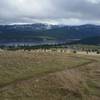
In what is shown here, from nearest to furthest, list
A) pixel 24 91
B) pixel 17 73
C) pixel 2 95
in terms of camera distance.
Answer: pixel 2 95, pixel 24 91, pixel 17 73

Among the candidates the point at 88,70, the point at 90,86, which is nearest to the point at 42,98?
the point at 90,86

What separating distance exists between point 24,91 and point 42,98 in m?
2.85

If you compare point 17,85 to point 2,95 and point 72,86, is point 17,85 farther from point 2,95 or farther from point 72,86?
point 72,86

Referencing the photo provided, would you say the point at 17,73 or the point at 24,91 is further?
the point at 17,73

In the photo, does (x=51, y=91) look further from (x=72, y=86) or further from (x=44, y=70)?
(x=44, y=70)

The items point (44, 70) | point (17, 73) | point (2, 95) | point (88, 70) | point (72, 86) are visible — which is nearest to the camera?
point (2, 95)

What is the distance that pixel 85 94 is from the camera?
41062mm

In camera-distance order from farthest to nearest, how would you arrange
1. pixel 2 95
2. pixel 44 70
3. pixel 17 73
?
pixel 44 70 → pixel 17 73 → pixel 2 95

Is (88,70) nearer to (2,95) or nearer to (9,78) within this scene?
(9,78)

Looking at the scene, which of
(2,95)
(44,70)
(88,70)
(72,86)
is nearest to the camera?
(2,95)

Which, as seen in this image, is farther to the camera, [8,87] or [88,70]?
[88,70]

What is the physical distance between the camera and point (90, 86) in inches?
1791

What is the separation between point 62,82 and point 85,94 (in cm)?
572

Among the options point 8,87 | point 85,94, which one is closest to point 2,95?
point 8,87
